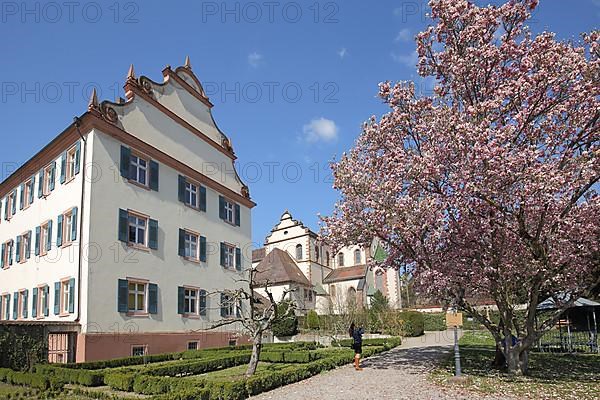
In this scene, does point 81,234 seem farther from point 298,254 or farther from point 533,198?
point 298,254

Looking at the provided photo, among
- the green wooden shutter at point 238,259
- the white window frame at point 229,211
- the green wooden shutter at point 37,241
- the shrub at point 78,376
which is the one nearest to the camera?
the shrub at point 78,376

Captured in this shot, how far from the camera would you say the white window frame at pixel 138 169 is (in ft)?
72.3

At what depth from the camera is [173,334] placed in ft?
75.4

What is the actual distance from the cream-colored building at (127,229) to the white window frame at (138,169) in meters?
0.05

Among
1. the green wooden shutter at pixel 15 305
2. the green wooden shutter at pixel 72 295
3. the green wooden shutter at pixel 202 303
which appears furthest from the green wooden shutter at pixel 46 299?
the green wooden shutter at pixel 202 303

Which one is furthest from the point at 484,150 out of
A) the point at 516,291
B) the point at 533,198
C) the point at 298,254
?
the point at 298,254

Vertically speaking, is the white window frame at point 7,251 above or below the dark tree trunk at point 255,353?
above

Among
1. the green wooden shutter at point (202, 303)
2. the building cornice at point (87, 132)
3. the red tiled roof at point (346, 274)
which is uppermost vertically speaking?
the building cornice at point (87, 132)

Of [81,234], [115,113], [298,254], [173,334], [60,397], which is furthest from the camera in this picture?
[298,254]

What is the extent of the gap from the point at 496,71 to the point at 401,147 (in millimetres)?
3479

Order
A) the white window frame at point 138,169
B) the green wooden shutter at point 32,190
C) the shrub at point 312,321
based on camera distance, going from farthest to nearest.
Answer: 1. the shrub at point 312,321
2. the green wooden shutter at point 32,190
3. the white window frame at point 138,169

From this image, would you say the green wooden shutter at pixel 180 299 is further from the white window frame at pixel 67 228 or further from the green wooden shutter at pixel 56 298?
the white window frame at pixel 67 228

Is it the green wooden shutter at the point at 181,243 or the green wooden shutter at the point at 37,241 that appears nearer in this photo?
the green wooden shutter at the point at 37,241

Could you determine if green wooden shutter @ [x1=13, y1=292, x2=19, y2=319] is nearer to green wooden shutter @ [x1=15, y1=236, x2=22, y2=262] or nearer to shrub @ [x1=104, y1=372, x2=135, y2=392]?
green wooden shutter @ [x1=15, y1=236, x2=22, y2=262]
